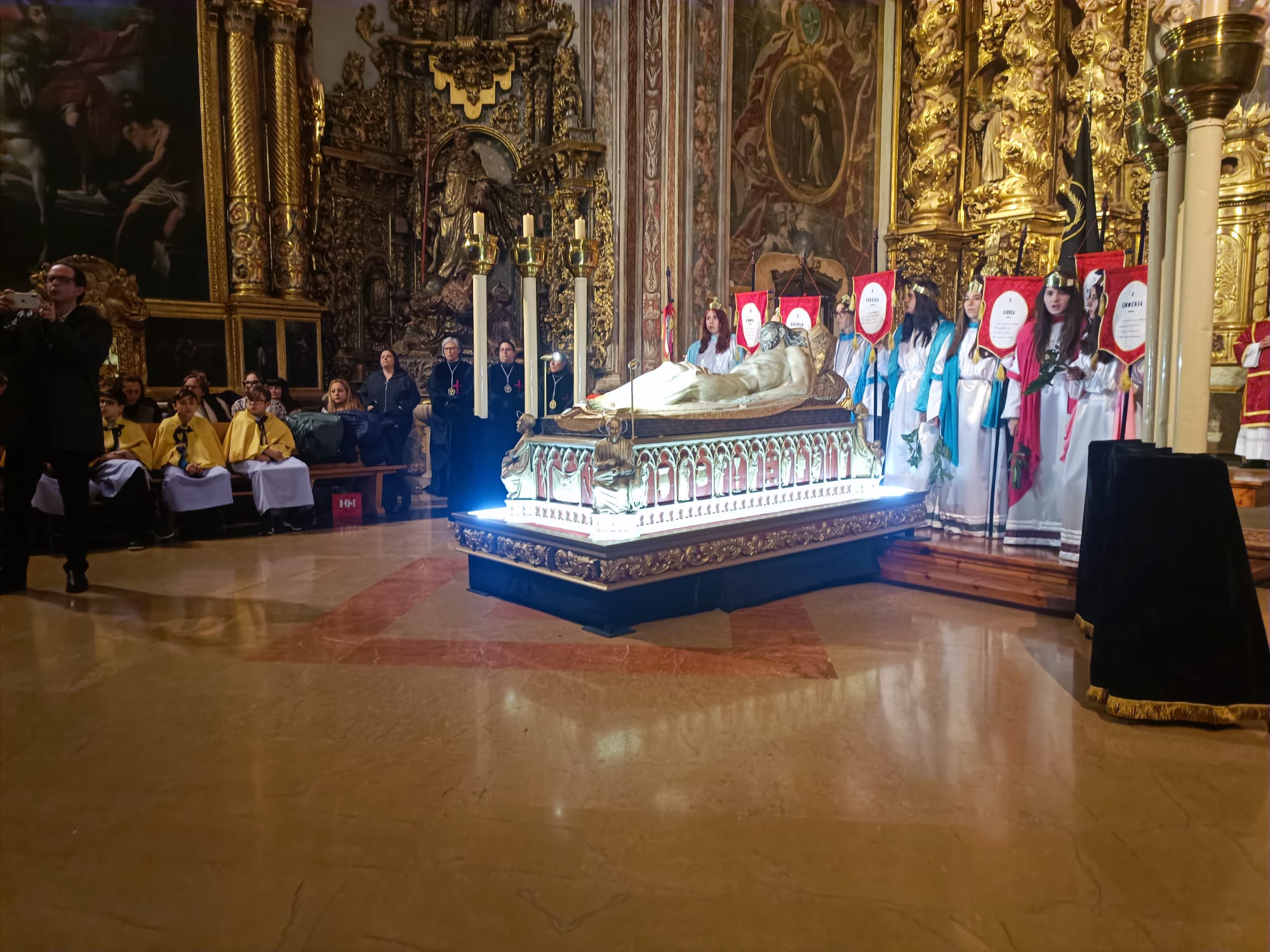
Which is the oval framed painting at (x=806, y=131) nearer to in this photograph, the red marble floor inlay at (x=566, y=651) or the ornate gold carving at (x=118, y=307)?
the ornate gold carving at (x=118, y=307)

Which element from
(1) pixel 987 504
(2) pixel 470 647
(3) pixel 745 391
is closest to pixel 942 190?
(1) pixel 987 504

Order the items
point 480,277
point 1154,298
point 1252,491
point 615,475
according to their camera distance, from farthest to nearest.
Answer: point 1252,491 < point 480,277 < point 615,475 < point 1154,298

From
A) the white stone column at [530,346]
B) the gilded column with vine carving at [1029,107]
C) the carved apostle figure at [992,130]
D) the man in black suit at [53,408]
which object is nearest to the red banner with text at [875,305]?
the white stone column at [530,346]

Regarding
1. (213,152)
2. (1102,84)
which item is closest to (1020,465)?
(1102,84)

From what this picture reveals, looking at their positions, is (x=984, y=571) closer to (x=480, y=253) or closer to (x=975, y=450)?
(x=975, y=450)

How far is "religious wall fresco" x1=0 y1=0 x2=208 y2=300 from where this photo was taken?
952 centimetres

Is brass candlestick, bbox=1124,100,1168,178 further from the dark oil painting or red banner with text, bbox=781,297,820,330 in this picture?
the dark oil painting

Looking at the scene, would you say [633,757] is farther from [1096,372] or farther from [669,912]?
[1096,372]

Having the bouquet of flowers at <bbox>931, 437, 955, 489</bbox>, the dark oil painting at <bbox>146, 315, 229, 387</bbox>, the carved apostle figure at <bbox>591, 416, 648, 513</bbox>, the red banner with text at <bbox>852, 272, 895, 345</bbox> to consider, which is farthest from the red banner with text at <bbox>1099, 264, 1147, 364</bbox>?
the dark oil painting at <bbox>146, 315, 229, 387</bbox>

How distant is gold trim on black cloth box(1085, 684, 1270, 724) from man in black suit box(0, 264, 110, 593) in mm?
5653

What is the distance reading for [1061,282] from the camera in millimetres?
5660

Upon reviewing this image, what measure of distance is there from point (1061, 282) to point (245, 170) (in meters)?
9.37

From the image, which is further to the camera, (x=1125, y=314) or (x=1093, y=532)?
(x=1125, y=314)

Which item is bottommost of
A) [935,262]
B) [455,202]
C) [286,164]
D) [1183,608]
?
[1183,608]
